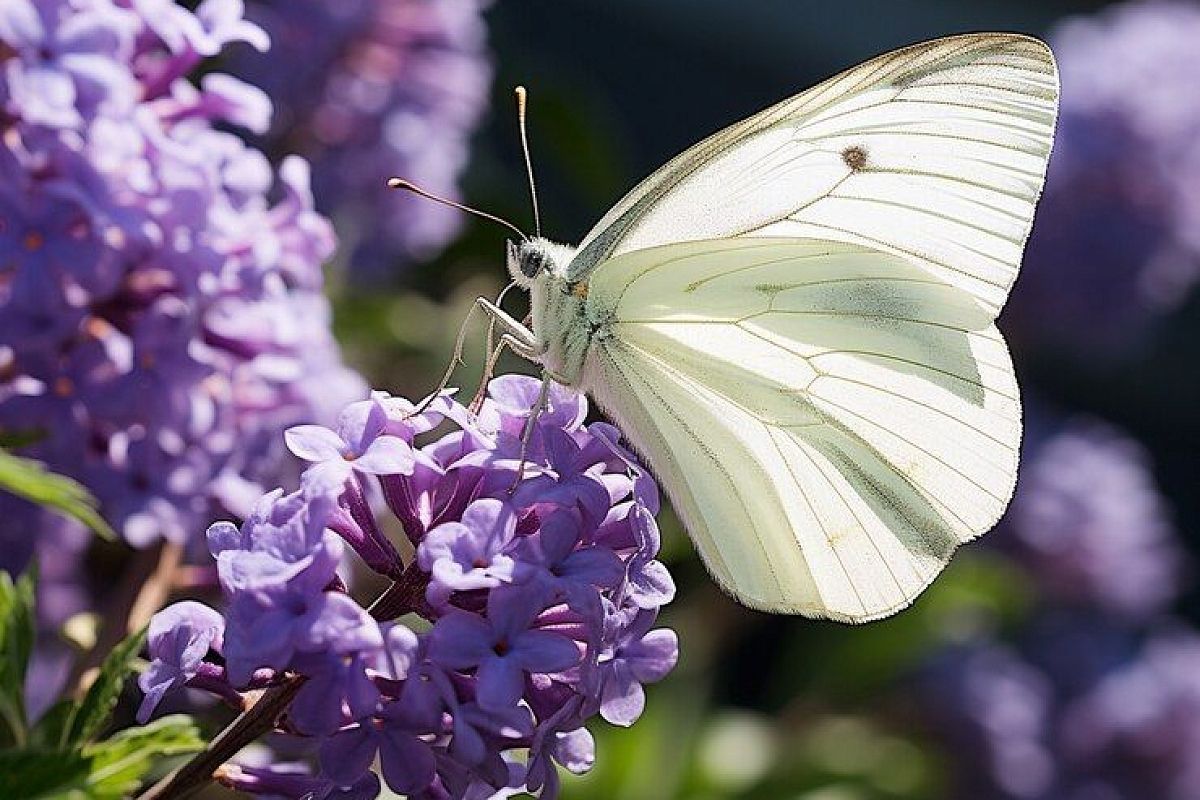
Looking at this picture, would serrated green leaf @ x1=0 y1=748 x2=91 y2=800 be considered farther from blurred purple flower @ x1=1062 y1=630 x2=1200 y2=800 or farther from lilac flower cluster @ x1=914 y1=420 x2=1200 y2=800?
blurred purple flower @ x1=1062 y1=630 x2=1200 y2=800

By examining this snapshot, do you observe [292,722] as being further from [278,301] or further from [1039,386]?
[1039,386]

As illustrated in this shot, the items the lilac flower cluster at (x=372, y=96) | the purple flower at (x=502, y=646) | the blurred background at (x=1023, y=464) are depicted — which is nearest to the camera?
the purple flower at (x=502, y=646)

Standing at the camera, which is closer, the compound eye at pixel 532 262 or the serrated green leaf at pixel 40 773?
the serrated green leaf at pixel 40 773

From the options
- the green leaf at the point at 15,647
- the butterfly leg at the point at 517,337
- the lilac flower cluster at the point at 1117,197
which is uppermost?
the butterfly leg at the point at 517,337

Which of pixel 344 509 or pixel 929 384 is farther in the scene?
pixel 929 384

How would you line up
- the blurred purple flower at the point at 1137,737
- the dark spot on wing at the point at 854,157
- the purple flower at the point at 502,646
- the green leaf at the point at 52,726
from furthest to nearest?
the blurred purple flower at the point at 1137,737, the dark spot on wing at the point at 854,157, the green leaf at the point at 52,726, the purple flower at the point at 502,646

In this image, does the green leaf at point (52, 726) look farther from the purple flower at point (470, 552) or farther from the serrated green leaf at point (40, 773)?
the purple flower at point (470, 552)

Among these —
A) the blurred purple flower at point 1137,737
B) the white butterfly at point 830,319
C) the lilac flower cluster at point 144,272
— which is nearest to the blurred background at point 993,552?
the blurred purple flower at point 1137,737

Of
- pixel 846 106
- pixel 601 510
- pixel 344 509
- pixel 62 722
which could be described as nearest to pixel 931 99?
pixel 846 106
